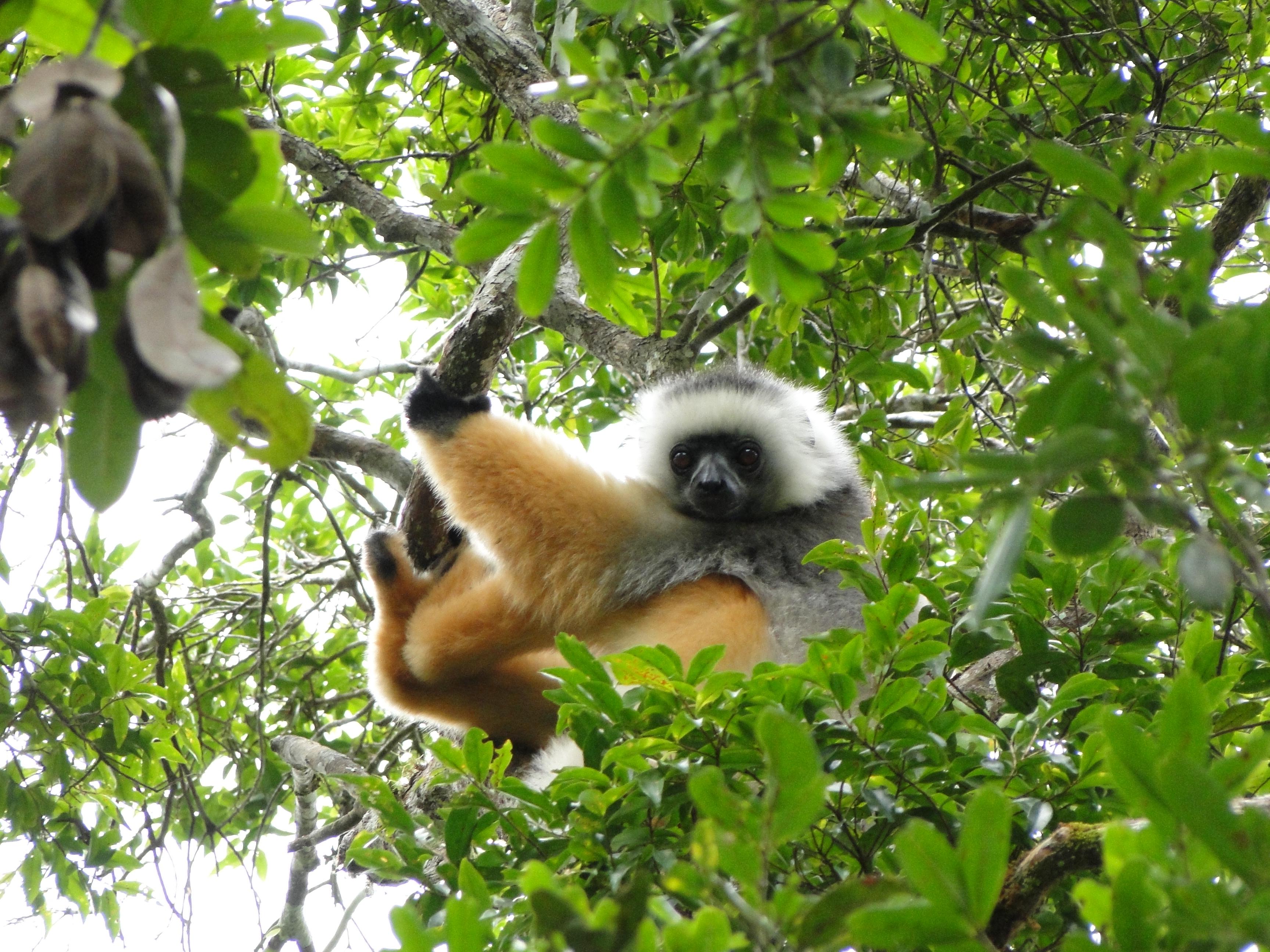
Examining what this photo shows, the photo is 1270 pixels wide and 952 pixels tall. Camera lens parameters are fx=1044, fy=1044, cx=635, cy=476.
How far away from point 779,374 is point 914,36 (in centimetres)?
419

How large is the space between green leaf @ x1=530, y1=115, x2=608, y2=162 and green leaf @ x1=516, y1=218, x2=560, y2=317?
14cm

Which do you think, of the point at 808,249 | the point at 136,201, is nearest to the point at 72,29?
the point at 136,201

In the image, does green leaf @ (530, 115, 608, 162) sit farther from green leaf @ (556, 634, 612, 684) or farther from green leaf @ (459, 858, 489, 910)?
green leaf @ (459, 858, 489, 910)

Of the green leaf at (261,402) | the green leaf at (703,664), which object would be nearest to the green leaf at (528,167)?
the green leaf at (261,402)

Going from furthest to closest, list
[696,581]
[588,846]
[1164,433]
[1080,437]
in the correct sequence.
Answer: [696,581] < [588,846] < [1164,433] < [1080,437]

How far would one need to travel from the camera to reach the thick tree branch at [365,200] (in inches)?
216

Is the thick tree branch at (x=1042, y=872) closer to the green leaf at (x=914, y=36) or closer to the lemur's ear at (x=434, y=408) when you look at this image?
the green leaf at (x=914, y=36)

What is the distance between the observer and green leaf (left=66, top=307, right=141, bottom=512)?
134 cm

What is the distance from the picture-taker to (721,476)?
16.9 ft

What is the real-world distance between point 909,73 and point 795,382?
196 centimetres

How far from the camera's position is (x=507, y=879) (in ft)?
7.88

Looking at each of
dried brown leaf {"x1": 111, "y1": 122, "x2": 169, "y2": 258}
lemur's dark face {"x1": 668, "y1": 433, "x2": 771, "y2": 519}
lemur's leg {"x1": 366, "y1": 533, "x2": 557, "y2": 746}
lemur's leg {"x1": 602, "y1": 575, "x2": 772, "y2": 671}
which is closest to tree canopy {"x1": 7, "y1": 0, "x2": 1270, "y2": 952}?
dried brown leaf {"x1": 111, "y1": 122, "x2": 169, "y2": 258}

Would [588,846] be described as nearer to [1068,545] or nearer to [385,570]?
[1068,545]

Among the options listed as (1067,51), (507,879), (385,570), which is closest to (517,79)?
(385,570)
